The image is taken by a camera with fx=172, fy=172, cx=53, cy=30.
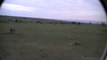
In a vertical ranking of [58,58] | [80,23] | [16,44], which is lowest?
[58,58]

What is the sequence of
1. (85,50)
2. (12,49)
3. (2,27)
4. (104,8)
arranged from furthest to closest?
(85,50), (12,49), (2,27), (104,8)

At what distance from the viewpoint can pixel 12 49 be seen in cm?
79

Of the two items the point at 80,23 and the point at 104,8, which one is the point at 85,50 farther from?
the point at 104,8

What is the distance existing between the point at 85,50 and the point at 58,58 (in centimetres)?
17

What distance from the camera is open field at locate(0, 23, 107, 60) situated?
2.62 ft

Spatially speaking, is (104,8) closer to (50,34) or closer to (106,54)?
(106,54)

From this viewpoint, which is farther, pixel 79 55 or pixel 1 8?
pixel 79 55

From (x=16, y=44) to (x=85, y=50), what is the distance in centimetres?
37

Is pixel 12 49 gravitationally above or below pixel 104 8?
below

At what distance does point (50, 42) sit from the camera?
956 mm

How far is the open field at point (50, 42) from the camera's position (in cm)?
80

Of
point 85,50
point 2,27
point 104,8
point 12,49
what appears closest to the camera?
point 104,8

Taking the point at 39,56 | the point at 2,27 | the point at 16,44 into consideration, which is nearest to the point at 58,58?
the point at 39,56

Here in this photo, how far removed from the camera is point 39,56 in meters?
0.95
